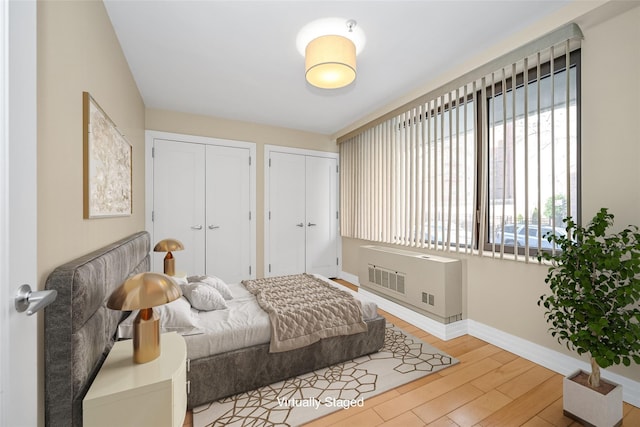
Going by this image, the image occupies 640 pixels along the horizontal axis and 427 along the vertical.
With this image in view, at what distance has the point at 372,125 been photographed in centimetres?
399

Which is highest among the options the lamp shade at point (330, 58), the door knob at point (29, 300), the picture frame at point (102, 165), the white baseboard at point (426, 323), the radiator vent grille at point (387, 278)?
the lamp shade at point (330, 58)

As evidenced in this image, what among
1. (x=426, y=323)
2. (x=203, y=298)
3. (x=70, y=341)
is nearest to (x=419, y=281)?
(x=426, y=323)

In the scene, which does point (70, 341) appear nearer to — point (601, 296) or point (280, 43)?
point (280, 43)

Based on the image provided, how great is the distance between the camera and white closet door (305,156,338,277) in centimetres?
488

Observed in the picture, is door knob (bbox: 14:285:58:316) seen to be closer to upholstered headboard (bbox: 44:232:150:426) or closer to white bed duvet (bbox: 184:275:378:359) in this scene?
upholstered headboard (bbox: 44:232:150:426)

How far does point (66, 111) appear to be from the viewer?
132 centimetres

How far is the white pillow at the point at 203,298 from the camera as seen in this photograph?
7.13 feet

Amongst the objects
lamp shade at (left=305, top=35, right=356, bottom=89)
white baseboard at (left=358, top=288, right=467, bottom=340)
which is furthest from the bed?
lamp shade at (left=305, top=35, right=356, bottom=89)

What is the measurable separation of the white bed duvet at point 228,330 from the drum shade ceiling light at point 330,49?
1.92 m

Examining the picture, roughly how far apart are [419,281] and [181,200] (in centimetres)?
331

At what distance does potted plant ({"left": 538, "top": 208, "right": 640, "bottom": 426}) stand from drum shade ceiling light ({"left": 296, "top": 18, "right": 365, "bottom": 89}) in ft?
6.26

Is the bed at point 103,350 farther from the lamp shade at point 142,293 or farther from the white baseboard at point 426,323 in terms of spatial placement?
the white baseboard at point 426,323

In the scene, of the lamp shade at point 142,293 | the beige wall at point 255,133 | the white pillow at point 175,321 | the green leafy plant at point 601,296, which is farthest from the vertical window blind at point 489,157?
the lamp shade at point 142,293

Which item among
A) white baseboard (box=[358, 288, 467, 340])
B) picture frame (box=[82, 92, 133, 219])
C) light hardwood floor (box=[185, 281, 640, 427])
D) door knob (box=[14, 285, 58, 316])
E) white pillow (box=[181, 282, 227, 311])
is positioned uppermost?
picture frame (box=[82, 92, 133, 219])
